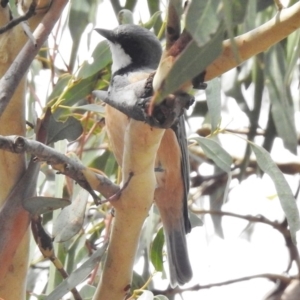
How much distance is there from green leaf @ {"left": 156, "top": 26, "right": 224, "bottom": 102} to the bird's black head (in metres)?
1.03

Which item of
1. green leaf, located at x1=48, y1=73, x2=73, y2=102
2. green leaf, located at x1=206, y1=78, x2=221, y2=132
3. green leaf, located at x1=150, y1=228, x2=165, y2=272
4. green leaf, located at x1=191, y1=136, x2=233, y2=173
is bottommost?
green leaf, located at x1=150, y1=228, x2=165, y2=272

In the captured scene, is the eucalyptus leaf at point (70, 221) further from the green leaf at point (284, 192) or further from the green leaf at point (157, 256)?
the green leaf at point (284, 192)

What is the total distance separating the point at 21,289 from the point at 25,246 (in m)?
0.07

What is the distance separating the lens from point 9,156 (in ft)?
3.76

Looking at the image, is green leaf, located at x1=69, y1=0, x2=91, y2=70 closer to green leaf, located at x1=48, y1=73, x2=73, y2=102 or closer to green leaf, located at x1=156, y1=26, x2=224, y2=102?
green leaf, located at x1=48, y1=73, x2=73, y2=102

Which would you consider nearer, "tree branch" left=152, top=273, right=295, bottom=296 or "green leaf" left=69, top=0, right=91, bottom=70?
"green leaf" left=69, top=0, right=91, bottom=70

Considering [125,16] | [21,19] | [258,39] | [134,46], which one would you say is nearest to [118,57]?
[134,46]

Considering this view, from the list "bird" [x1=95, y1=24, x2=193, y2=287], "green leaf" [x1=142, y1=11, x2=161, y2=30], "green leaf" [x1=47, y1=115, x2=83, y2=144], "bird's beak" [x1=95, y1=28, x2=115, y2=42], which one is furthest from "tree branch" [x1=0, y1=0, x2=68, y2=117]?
"bird's beak" [x1=95, y1=28, x2=115, y2=42]

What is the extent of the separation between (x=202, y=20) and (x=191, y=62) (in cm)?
6

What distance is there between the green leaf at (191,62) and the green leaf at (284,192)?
57 centimetres

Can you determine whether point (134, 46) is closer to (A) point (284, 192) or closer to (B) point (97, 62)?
(B) point (97, 62)

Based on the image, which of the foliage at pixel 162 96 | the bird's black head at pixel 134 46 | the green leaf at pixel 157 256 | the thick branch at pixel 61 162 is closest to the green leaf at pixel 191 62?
the foliage at pixel 162 96

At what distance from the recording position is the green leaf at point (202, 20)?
636mm

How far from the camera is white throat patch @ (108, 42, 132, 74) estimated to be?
169cm
